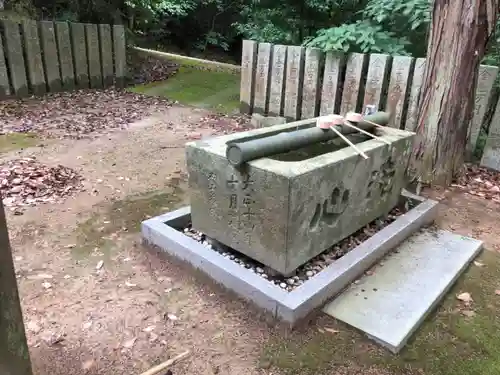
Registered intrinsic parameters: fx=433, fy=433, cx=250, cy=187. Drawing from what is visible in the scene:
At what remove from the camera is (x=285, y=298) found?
275cm

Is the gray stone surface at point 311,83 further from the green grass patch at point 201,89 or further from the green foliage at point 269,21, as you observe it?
the green grass patch at point 201,89

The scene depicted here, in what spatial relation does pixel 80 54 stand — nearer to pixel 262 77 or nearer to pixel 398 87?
pixel 262 77

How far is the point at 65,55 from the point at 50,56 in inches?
11.5

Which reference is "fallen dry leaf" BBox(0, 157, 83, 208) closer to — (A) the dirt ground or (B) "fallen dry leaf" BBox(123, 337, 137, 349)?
(A) the dirt ground

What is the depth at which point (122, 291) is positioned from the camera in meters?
3.07

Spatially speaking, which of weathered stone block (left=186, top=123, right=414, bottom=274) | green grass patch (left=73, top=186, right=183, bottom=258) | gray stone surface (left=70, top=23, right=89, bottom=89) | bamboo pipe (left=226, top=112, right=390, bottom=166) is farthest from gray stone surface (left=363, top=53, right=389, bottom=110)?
gray stone surface (left=70, top=23, right=89, bottom=89)

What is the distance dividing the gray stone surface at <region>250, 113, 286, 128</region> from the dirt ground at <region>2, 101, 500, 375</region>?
2272mm

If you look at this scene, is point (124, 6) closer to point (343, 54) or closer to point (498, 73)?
point (343, 54)

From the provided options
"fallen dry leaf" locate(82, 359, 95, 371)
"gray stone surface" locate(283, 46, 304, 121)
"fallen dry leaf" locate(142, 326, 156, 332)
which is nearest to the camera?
"fallen dry leaf" locate(82, 359, 95, 371)

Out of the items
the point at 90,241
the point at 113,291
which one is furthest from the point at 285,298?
the point at 90,241

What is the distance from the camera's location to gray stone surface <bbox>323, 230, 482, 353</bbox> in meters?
2.74

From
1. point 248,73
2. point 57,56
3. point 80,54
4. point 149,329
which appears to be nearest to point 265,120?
point 248,73

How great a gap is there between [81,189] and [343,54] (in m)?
Answer: 4.06

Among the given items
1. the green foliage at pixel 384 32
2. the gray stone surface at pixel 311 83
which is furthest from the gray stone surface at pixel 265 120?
the green foliage at pixel 384 32
